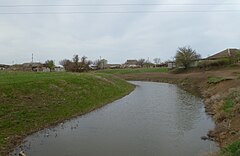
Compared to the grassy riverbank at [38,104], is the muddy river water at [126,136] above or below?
below

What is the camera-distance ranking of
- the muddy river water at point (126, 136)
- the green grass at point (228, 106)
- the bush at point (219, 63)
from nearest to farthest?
1. the muddy river water at point (126, 136)
2. the green grass at point (228, 106)
3. the bush at point (219, 63)

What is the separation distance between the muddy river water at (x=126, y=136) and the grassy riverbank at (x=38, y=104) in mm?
982

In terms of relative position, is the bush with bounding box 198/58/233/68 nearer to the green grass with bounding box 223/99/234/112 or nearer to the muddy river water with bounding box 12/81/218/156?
the muddy river water with bounding box 12/81/218/156

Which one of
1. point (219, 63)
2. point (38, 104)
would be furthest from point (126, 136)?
point (219, 63)

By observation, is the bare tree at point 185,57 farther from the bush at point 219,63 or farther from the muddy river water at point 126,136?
the muddy river water at point 126,136

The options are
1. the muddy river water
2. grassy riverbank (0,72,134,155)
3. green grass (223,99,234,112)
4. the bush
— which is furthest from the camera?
the bush

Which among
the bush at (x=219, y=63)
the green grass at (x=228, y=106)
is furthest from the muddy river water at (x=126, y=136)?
the bush at (x=219, y=63)

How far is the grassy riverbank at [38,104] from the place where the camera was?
17.5 meters

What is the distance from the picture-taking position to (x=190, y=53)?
3214 inches

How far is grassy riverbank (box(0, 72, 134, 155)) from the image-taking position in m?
17.5

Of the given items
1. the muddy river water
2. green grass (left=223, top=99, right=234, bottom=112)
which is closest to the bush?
the muddy river water

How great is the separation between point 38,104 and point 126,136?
28.2ft

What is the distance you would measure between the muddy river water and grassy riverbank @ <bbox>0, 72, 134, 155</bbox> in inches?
38.6

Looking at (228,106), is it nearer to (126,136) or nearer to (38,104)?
(126,136)
